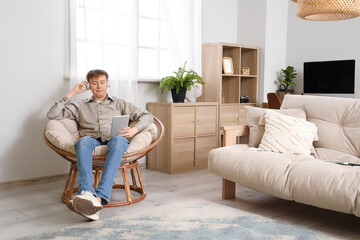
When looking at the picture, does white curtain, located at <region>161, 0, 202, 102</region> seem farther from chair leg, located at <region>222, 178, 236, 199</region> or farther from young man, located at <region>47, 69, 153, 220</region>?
chair leg, located at <region>222, 178, 236, 199</region>

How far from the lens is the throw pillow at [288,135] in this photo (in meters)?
3.01

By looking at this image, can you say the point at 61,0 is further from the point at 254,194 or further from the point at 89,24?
the point at 254,194

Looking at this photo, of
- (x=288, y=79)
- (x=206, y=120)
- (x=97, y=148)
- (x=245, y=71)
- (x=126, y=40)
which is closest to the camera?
(x=97, y=148)

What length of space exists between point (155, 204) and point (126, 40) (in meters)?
1.86

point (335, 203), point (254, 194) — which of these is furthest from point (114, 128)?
point (335, 203)

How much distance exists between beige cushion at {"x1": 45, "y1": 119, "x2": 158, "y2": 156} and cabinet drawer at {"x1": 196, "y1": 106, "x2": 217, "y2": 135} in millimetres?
1251

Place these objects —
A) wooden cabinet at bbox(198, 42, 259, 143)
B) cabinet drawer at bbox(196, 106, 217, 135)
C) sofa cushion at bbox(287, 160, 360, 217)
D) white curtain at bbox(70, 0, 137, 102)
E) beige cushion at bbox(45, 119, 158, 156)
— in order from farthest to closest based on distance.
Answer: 1. wooden cabinet at bbox(198, 42, 259, 143)
2. cabinet drawer at bbox(196, 106, 217, 135)
3. white curtain at bbox(70, 0, 137, 102)
4. beige cushion at bbox(45, 119, 158, 156)
5. sofa cushion at bbox(287, 160, 360, 217)

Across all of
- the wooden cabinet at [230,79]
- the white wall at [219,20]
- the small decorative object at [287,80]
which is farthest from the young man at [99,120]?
the small decorative object at [287,80]

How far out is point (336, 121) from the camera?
3156mm

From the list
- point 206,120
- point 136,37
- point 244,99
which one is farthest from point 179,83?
point 244,99

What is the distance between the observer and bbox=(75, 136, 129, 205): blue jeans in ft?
8.70

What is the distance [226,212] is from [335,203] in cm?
77

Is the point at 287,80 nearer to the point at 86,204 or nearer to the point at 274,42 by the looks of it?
the point at 274,42

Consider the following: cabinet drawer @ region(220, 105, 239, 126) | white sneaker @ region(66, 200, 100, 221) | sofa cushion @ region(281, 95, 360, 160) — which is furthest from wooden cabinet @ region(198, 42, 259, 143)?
white sneaker @ region(66, 200, 100, 221)
